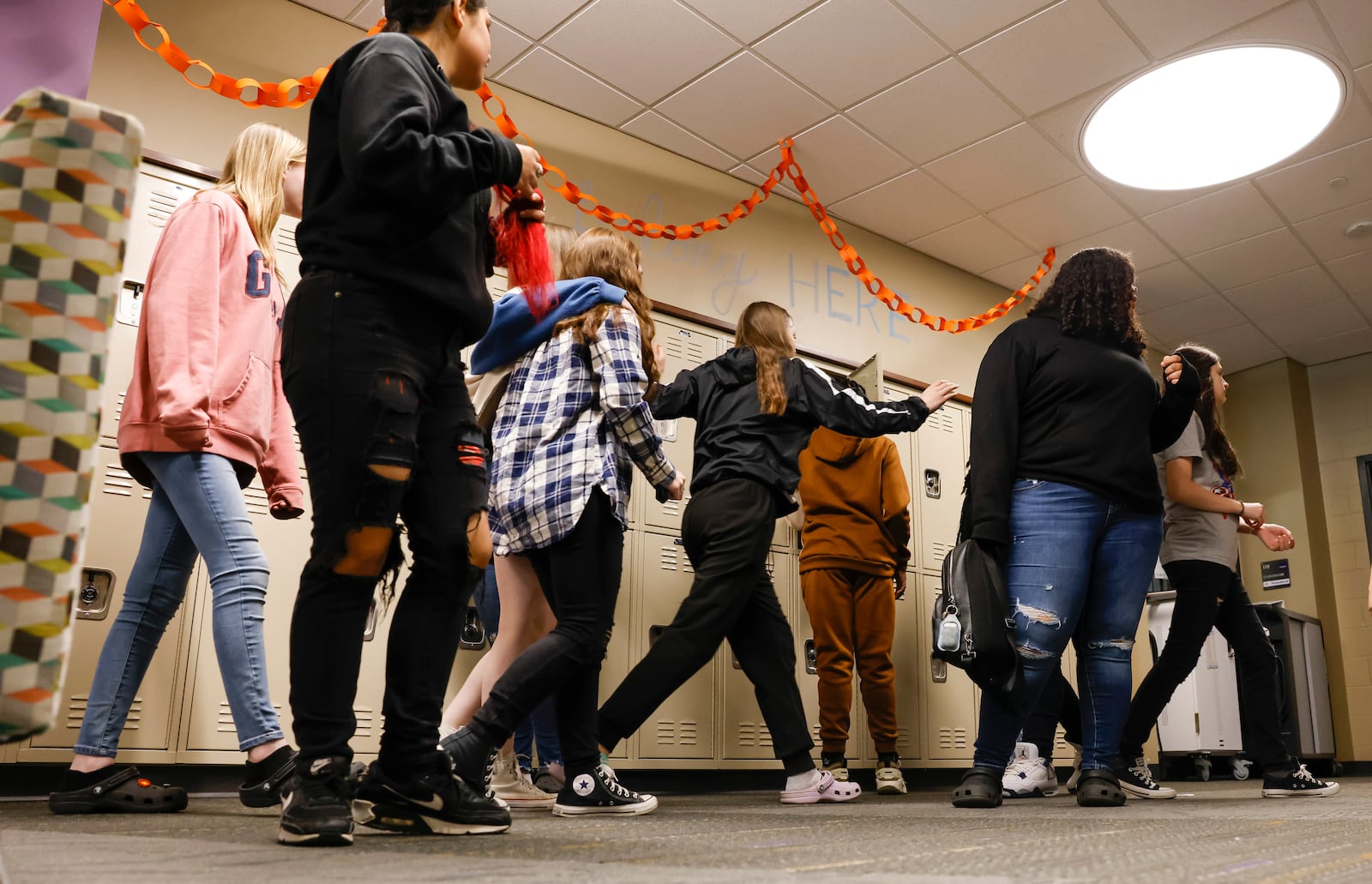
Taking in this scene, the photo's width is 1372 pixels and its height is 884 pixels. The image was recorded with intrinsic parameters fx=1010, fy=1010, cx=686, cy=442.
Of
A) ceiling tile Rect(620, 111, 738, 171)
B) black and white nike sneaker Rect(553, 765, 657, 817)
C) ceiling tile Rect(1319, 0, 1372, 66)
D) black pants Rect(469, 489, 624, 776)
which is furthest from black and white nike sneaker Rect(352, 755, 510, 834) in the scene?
ceiling tile Rect(1319, 0, 1372, 66)

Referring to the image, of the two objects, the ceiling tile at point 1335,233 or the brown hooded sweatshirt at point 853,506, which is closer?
the brown hooded sweatshirt at point 853,506

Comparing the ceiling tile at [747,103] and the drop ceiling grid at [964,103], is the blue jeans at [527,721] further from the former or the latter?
the ceiling tile at [747,103]

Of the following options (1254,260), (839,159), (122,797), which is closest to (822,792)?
(122,797)

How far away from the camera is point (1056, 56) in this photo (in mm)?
3990

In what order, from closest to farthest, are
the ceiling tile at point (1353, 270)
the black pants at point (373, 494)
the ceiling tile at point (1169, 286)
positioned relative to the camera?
the black pants at point (373, 494), the ceiling tile at point (1353, 270), the ceiling tile at point (1169, 286)

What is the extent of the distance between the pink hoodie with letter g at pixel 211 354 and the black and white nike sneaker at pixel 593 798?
0.89 metres

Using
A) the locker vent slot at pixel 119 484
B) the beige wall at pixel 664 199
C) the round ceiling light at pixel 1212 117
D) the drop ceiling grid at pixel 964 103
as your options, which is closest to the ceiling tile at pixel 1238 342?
the drop ceiling grid at pixel 964 103

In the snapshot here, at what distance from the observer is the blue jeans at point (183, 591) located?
200 cm

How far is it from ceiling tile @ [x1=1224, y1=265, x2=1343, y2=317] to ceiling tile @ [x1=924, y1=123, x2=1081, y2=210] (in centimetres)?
204

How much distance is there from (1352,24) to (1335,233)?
198cm

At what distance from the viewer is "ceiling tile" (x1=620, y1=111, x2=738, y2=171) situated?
4.39 meters

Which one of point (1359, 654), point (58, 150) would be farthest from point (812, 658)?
point (1359, 654)

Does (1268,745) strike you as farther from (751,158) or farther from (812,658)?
(751,158)

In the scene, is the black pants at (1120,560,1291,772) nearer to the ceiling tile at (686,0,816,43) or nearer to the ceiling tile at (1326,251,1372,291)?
the ceiling tile at (686,0,816,43)
